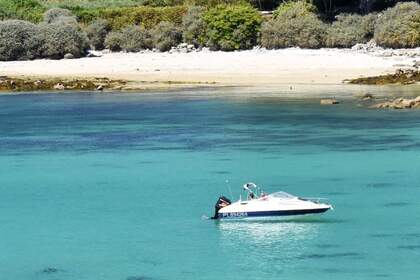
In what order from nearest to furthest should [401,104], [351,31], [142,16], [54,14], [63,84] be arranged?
[401,104]
[63,84]
[351,31]
[142,16]
[54,14]

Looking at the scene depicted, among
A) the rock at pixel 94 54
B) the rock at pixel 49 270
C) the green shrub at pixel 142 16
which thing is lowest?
the rock at pixel 49 270

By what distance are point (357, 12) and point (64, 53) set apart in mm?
19895

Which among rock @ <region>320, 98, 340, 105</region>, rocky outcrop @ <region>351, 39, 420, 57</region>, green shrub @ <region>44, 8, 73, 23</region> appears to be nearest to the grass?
green shrub @ <region>44, 8, 73, 23</region>

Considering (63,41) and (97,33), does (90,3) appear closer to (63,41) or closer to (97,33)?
(97,33)

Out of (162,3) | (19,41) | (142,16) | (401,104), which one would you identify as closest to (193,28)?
(142,16)

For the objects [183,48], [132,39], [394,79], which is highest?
[132,39]

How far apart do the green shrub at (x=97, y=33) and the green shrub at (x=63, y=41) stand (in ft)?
4.65

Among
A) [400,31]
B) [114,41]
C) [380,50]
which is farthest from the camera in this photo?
[114,41]

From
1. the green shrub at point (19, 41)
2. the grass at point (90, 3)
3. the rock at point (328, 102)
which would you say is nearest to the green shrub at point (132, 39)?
the green shrub at point (19, 41)

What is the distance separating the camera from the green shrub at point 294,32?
69062mm

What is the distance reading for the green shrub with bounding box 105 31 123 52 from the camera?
248 feet

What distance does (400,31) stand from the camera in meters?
66.4

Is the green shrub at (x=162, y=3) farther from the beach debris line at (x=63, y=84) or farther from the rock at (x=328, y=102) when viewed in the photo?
the rock at (x=328, y=102)

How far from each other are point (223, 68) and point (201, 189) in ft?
119
